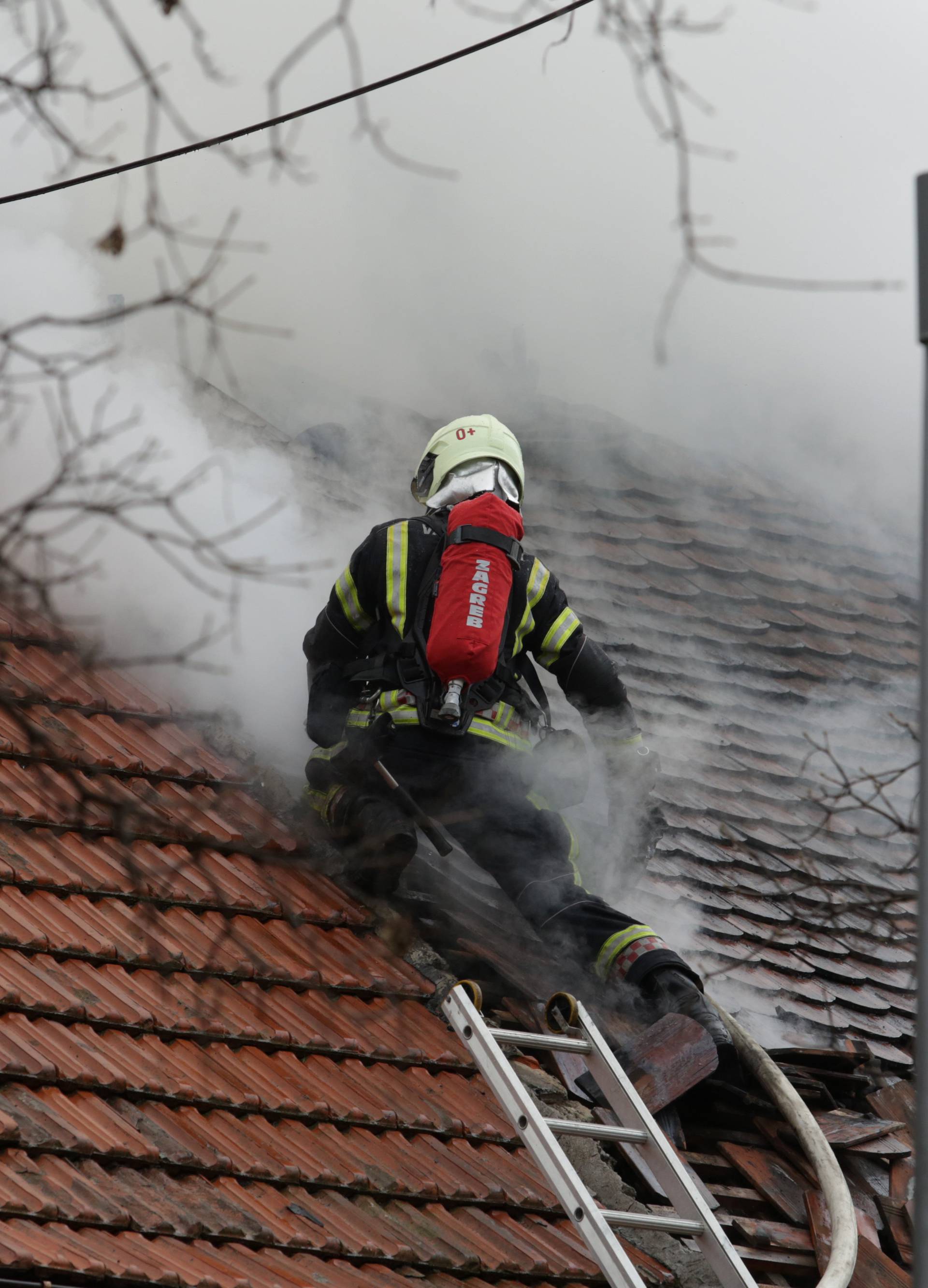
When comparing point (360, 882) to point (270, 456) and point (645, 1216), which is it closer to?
point (645, 1216)

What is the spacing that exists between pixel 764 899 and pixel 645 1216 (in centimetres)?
223

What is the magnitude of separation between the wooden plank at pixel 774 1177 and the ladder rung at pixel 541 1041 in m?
0.55

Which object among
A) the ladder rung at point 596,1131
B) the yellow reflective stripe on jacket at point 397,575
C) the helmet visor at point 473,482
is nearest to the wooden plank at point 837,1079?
the ladder rung at point 596,1131

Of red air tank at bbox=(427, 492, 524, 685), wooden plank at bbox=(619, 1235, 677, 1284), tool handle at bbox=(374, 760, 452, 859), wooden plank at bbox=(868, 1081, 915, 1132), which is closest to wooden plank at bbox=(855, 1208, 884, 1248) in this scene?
wooden plank at bbox=(868, 1081, 915, 1132)

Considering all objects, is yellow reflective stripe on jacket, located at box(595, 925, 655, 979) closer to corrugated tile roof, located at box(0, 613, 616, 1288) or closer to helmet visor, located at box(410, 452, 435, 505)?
corrugated tile roof, located at box(0, 613, 616, 1288)

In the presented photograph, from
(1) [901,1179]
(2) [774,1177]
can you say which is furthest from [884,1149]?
(2) [774,1177]

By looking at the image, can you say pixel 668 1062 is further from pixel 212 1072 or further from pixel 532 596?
pixel 532 596

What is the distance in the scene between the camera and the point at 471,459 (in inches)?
203

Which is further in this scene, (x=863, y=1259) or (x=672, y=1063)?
(x=672, y=1063)

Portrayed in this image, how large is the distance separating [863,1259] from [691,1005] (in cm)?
77

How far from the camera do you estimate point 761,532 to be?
28.7 ft

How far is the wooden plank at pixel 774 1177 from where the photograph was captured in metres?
4.05

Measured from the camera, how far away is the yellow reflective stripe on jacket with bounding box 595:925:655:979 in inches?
175

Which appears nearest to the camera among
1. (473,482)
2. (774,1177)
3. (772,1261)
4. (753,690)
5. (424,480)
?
(772,1261)
